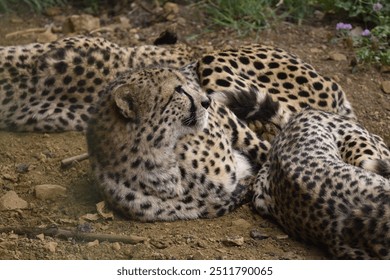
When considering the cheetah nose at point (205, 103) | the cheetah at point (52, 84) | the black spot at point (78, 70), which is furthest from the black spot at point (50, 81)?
the cheetah nose at point (205, 103)

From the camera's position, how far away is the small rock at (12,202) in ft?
16.9

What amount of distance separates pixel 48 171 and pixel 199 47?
1.97 m

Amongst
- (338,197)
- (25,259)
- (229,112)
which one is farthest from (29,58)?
(338,197)

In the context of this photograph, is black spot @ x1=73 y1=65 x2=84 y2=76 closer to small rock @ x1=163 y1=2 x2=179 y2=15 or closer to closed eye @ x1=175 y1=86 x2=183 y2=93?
closed eye @ x1=175 y1=86 x2=183 y2=93

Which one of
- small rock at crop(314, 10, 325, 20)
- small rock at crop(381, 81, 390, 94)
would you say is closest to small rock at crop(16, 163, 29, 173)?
small rock at crop(381, 81, 390, 94)

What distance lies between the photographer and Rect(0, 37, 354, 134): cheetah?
595cm

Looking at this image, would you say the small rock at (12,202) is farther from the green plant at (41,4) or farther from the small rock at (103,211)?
the green plant at (41,4)

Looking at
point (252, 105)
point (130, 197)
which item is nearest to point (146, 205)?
point (130, 197)

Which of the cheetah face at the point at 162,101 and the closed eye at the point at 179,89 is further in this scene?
the closed eye at the point at 179,89

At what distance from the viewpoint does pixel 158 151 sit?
199 inches

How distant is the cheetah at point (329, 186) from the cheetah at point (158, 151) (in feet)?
1.01

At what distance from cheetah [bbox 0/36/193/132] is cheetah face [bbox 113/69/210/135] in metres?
1.02

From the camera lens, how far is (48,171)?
218 inches

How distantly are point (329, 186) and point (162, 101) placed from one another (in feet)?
3.04
